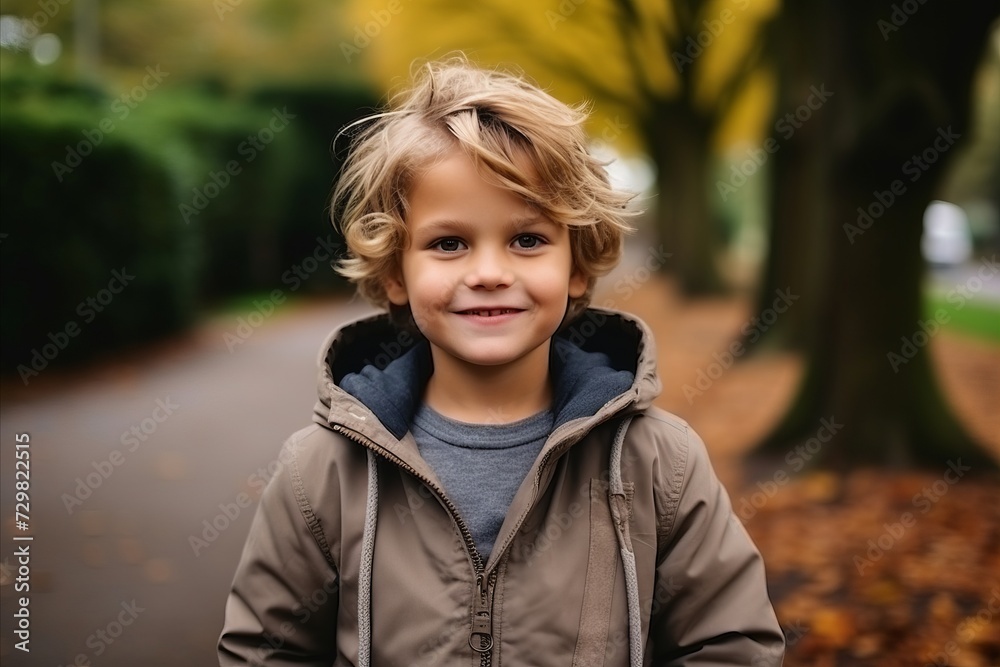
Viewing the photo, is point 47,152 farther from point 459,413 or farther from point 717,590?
point 717,590

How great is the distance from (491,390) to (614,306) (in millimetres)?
6740

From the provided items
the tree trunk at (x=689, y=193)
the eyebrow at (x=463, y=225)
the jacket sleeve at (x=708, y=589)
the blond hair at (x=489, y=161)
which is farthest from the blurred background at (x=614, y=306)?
the jacket sleeve at (x=708, y=589)

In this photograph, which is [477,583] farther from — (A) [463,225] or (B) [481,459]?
(A) [463,225]

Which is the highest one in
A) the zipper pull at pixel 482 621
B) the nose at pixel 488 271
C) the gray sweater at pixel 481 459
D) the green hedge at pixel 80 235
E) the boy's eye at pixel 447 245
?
the green hedge at pixel 80 235

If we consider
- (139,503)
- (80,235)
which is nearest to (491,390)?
(139,503)

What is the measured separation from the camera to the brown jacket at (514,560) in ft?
6.01

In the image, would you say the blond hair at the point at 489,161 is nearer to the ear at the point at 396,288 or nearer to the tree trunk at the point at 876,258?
the ear at the point at 396,288

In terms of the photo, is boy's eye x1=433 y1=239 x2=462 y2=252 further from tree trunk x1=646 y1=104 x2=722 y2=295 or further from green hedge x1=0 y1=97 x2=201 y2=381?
tree trunk x1=646 y1=104 x2=722 y2=295

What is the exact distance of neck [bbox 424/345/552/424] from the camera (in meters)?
2.07

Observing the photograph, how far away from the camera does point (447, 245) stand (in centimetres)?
198

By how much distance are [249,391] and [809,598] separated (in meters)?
6.46

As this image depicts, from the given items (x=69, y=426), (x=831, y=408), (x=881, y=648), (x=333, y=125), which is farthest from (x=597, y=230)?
(x=333, y=125)

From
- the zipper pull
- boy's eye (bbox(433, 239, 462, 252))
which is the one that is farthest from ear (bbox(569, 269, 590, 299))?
the zipper pull

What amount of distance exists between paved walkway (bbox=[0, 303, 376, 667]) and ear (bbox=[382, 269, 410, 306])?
7.67ft
